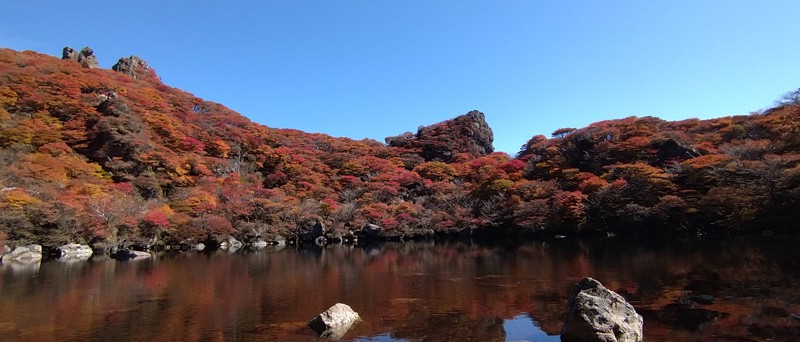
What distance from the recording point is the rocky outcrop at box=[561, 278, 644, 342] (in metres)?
8.09

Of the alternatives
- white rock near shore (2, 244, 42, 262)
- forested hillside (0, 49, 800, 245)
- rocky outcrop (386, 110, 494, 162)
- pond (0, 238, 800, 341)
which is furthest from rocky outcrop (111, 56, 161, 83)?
pond (0, 238, 800, 341)

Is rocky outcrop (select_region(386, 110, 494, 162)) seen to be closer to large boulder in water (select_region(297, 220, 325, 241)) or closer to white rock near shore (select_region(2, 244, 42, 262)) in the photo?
large boulder in water (select_region(297, 220, 325, 241))

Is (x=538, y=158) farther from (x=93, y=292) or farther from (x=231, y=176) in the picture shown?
(x=93, y=292)

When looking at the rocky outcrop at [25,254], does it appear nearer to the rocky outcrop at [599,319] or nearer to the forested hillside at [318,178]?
the forested hillside at [318,178]

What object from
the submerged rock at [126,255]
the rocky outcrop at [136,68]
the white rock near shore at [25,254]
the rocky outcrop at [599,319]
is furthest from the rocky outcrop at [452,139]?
the rocky outcrop at [599,319]

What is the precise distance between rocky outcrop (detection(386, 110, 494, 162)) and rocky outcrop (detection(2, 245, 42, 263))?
50446 millimetres

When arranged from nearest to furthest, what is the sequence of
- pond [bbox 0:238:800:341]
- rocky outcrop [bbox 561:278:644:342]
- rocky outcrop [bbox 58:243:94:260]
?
rocky outcrop [bbox 561:278:644:342] → pond [bbox 0:238:800:341] → rocky outcrop [bbox 58:243:94:260]

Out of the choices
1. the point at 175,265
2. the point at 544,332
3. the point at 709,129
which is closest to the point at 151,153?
the point at 175,265

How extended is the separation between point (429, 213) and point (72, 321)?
119 feet

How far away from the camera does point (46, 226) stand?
94.4 ft

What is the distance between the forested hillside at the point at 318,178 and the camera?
98.5 feet

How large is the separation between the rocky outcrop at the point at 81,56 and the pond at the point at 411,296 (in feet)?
191

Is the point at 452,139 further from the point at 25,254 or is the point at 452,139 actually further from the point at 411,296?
the point at 411,296

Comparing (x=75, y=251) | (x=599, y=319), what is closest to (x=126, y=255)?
(x=75, y=251)
